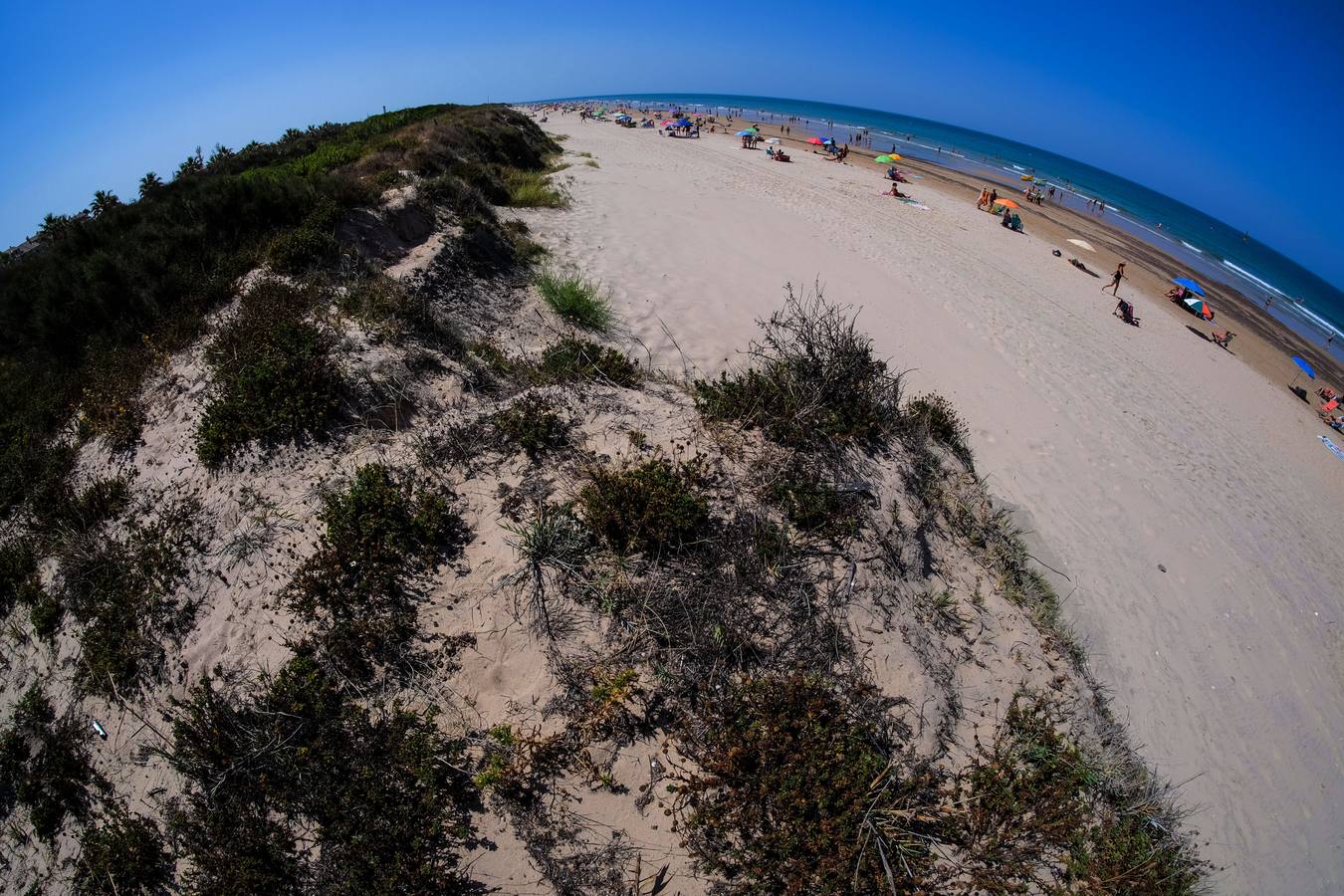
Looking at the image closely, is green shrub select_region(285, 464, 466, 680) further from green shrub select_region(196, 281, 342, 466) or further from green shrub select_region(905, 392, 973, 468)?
green shrub select_region(905, 392, 973, 468)

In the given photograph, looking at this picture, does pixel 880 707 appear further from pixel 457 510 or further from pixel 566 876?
Answer: pixel 457 510

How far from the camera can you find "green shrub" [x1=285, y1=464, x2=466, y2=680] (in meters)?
4.54

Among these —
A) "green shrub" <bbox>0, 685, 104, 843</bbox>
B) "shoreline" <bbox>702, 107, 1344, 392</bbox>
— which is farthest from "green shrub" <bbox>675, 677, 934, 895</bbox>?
"shoreline" <bbox>702, 107, 1344, 392</bbox>

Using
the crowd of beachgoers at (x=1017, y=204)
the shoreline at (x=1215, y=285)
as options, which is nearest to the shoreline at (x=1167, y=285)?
the shoreline at (x=1215, y=285)

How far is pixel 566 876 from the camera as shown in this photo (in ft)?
12.3

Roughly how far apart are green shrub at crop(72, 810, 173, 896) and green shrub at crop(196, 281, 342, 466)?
3387 millimetres

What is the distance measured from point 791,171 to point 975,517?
32.0 m

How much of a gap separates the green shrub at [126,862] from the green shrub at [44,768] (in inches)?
21.8

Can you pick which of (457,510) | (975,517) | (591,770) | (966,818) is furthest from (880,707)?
(457,510)

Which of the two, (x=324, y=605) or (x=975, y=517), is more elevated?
(x=975, y=517)

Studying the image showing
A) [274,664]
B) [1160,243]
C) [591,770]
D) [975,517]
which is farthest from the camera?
[1160,243]

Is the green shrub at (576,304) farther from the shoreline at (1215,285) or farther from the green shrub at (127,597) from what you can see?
the shoreline at (1215,285)

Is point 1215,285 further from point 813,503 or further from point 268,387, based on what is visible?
point 268,387

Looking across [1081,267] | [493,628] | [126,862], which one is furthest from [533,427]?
[1081,267]
